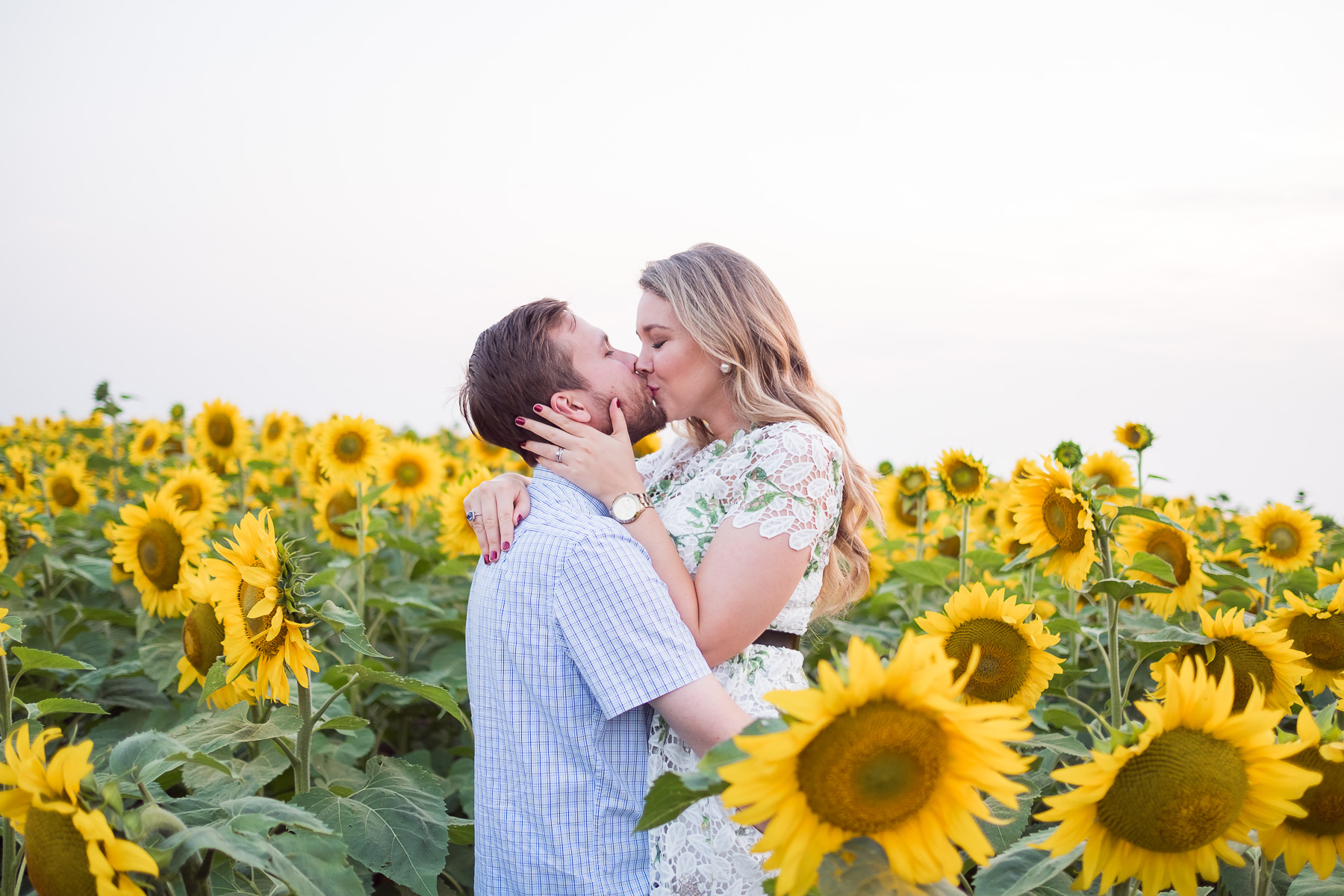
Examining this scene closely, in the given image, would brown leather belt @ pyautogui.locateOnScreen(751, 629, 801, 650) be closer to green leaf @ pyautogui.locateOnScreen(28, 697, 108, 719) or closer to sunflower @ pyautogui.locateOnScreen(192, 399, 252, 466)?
green leaf @ pyautogui.locateOnScreen(28, 697, 108, 719)

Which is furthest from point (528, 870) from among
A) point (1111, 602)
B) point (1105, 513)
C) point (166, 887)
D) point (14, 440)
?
point (14, 440)

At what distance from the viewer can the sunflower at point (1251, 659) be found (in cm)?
228

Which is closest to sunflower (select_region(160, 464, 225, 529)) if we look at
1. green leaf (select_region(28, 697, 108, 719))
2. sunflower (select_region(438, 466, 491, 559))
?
sunflower (select_region(438, 466, 491, 559))

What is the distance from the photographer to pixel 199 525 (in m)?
3.93

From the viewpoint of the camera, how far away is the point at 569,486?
2574mm

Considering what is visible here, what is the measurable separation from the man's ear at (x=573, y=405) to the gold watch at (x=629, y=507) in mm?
348

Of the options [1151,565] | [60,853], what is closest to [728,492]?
[1151,565]

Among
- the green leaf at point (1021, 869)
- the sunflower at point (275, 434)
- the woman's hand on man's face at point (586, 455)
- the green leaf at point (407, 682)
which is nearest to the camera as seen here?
the green leaf at point (1021, 869)

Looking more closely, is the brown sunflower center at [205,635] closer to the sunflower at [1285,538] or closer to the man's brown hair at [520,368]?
the man's brown hair at [520,368]

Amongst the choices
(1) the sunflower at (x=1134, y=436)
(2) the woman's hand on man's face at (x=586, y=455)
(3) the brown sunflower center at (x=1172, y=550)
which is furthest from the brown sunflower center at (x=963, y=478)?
(2) the woman's hand on man's face at (x=586, y=455)

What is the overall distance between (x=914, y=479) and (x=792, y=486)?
2729 millimetres

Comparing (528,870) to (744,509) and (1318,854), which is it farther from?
(1318,854)

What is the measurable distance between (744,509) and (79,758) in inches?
59.1

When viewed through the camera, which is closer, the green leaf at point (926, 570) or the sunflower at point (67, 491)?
the green leaf at point (926, 570)
